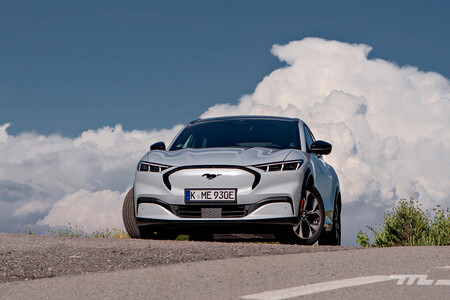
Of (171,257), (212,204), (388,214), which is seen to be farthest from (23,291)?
(388,214)

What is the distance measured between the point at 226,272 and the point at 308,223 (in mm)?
3322

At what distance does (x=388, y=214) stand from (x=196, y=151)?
1011 centimetres

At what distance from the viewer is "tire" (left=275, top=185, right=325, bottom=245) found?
29.1ft

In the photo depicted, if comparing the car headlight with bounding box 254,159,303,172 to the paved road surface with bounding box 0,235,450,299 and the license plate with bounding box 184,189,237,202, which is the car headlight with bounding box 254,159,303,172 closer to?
the license plate with bounding box 184,189,237,202

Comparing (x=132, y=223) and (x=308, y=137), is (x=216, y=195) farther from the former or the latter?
(x=308, y=137)

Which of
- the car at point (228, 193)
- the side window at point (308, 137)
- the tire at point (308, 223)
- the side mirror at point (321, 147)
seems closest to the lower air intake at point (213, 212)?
the car at point (228, 193)

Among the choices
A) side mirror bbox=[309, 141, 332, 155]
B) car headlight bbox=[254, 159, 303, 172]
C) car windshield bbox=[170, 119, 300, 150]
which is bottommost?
car headlight bbox=[254, 159, 303, 172]

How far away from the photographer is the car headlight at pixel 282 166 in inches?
339

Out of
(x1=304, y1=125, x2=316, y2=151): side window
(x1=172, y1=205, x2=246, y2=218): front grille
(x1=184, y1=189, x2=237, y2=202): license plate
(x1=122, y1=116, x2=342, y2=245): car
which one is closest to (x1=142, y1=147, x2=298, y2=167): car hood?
(x1=122, y1=116, x2=342, y2=245): car

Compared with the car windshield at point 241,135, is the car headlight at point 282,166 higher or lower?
lower

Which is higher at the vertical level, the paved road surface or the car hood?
the car hood

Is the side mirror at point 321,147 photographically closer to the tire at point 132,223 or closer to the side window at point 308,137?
the side window at point 308,137

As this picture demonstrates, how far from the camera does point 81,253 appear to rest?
747cm

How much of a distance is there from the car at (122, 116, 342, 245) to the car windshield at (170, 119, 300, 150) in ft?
0.73
